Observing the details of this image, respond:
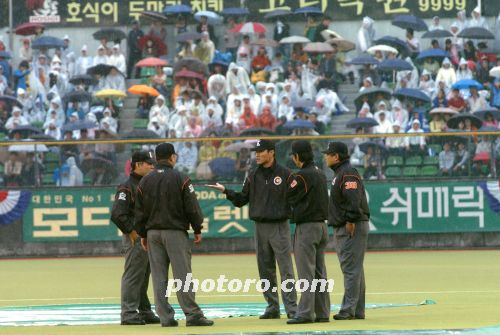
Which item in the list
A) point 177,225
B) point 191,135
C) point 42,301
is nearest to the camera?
point 177,225

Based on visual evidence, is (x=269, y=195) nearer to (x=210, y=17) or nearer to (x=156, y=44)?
(x=156, y=44)

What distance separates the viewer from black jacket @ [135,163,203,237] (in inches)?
505

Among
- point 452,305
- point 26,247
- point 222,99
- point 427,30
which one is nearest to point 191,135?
point 222,99

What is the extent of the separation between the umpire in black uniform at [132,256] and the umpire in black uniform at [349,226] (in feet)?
6.62

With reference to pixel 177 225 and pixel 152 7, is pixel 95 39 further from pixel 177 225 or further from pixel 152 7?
pixel 177 225

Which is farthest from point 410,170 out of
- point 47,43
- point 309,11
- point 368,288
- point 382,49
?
point 47,43

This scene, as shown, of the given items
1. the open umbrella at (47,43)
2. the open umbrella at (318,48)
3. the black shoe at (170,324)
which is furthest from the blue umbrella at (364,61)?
A: the black shoe at (170,324)

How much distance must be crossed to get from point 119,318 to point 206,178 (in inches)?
483

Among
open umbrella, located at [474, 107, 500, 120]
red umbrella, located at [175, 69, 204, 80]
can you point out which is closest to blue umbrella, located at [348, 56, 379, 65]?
red umbrella, located at [175, 69, 204, 80]

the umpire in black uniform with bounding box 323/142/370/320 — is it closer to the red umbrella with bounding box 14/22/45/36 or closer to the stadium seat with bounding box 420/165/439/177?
the stadium seat with bounding box 420/165/439/177

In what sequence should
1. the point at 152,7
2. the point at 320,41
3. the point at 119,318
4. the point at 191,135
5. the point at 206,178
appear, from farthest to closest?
1. the point at 152,7
2. the point at 320,41
3. the point at 191,135
4. the point at 206,178
5. the point at 119,318

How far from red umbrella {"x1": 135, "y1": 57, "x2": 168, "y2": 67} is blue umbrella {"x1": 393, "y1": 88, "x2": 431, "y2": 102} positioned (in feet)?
21.1

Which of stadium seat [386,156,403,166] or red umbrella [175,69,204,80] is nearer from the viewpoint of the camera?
stadium seat [386,156,403,166]

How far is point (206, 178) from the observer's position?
87.1 feet
